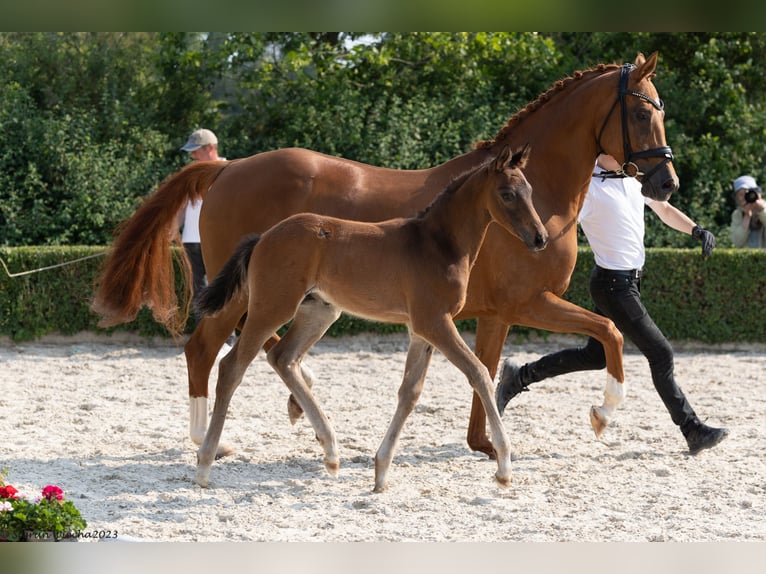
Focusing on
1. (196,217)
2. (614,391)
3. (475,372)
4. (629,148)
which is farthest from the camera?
(196,217)

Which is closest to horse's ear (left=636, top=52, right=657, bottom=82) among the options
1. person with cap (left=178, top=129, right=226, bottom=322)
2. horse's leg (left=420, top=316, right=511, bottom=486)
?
horse's leg (left=420, top=316, right=511, bottom=486)

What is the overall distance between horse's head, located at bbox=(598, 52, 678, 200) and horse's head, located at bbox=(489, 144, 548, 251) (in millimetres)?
911

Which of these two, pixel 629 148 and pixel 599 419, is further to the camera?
pixel 599 419

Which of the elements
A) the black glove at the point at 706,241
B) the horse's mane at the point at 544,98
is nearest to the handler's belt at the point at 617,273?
the black glove at the point at 706,241

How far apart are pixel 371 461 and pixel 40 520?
2.28 meters

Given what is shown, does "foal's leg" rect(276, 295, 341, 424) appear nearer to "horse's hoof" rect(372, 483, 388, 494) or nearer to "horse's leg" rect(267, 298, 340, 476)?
"horse's leg" rect(267, 298, 340, 476)

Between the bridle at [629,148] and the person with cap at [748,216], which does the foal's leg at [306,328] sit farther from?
the person with cap at [748,216]

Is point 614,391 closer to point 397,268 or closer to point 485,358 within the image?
point 485,358

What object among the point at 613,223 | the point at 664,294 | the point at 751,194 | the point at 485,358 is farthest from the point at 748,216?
the point at 485,358

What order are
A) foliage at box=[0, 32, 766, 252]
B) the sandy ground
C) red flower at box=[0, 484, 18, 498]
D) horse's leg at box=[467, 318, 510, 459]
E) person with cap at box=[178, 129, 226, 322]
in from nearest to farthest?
red flower at box=[0, 484, 18, 498], the sandy ground, horse's leg at box=[467, 318, 510, 459], person with cap at box=[178, 129, 226, 322], foliage at box=[0, 32, 766, 252]

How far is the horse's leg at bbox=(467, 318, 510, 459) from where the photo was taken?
5.25 m

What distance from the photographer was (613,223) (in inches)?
204

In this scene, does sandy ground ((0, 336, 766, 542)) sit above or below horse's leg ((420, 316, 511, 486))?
below
